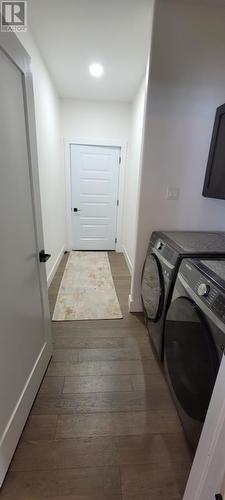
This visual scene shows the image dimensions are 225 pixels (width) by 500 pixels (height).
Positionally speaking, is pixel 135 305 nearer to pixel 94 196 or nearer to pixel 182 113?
pixel 182 113

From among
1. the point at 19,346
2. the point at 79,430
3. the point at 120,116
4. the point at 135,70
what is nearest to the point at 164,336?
the point at 79,430

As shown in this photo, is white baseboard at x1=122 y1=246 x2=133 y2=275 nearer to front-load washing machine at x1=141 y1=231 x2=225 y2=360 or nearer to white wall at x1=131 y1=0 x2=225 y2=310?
white wall at x1=131 y1=0 x2=225 y2=310

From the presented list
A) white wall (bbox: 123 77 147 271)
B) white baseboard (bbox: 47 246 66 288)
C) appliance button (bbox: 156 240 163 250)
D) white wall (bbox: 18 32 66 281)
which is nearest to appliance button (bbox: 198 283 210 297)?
appliance button (bbox: 156 240 163 250)

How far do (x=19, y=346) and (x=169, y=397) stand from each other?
3.37 ft

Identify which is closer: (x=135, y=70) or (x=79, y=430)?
(x=79, y=430)

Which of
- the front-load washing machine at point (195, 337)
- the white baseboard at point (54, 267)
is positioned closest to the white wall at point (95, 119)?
the white baseboard at point (54, 267)

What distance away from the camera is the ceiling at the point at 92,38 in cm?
163

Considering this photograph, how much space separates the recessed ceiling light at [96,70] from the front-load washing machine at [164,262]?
81.1 inches

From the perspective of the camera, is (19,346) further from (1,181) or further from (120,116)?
(120,116)

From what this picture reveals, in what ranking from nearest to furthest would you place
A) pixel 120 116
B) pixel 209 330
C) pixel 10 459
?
1. pixel 209 330
2. pixel 10 459
3. pixel 120 116

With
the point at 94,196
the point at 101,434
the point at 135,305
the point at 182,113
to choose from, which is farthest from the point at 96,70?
the point at 101,434

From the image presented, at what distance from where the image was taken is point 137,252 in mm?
2119

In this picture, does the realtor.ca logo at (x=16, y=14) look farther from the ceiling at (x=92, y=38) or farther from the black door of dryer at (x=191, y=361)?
the black door of dryer at (x=191, y=361)

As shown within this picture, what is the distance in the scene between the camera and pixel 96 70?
99.3 inches
